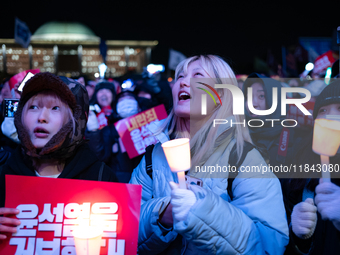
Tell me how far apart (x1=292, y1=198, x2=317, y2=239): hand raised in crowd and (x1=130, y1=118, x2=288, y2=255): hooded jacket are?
71 mm

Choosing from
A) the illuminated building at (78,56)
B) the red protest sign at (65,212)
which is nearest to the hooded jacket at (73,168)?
the red protest sign at (65,212)

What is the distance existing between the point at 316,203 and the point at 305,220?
0.13 metres

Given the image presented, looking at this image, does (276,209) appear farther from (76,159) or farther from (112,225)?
(76,159)

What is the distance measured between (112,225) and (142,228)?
6.1 inches

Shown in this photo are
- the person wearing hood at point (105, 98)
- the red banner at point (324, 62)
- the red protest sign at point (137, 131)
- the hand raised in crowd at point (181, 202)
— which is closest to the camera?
the hand raised in crowd at point (181, 202)

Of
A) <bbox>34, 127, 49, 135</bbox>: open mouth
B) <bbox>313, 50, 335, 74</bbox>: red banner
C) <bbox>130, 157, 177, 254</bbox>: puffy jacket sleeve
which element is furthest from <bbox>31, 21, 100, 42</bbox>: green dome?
<bbox>130, 157, 177, 254</bbox>: puffy jacket sleeve

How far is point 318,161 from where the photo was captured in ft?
5.58

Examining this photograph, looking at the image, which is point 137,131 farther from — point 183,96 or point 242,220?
point 242,220

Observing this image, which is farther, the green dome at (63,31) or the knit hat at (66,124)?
the green dome at (63,31)

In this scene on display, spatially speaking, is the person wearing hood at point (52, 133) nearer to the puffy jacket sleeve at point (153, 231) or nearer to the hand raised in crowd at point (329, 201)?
the puffy jacket sleeve at point (153, 231)

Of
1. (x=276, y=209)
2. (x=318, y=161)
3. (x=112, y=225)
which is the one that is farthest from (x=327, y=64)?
(x=112, y=225)

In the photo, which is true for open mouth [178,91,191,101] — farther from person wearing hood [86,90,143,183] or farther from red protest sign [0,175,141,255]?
person wearing hood [86,90,143,183]

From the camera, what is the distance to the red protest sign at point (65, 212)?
1.50 metres

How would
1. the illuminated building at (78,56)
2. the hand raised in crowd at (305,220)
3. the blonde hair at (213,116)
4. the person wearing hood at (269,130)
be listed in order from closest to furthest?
the hand raised in crowd at (305,220) < the blonde hair at (213,116) < the person wearing hood at (269,130) < the illuminated building at (78,56)
